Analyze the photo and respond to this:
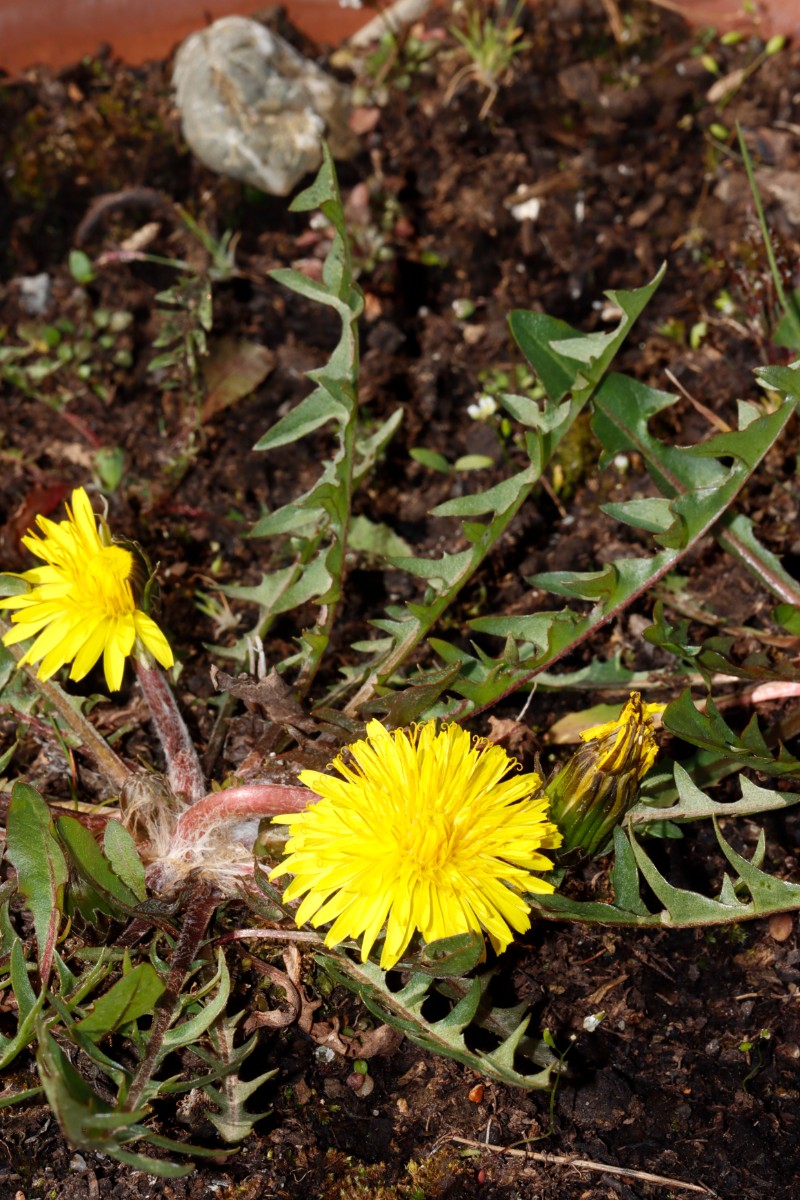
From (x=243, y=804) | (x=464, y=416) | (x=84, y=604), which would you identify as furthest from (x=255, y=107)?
(x=243, y=804)

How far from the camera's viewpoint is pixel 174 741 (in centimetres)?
190

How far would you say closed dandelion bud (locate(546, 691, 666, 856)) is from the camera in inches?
60.8

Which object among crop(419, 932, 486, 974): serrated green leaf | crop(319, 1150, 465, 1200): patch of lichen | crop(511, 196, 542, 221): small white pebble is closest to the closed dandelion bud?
crop(419, 932, 486, 974): serrated green leaf

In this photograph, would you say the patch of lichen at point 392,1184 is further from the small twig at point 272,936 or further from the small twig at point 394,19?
the small twig at point 394,19

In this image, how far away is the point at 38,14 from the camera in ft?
10.1

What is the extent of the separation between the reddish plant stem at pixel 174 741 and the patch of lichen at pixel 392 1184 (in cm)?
64

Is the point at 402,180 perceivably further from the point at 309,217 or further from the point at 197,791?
the point at 197,791

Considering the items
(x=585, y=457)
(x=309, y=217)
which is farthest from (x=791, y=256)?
(x=309, y=217)

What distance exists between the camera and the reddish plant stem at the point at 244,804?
1.67 meters

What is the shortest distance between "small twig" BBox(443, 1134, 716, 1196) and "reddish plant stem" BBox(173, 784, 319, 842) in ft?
1.88

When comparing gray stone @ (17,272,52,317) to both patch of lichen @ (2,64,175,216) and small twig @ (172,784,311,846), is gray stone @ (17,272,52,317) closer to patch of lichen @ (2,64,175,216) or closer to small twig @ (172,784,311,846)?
patch of lichen @ (2,64,175,216)

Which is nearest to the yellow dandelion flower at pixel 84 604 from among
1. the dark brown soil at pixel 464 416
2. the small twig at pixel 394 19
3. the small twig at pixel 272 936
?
the dark brown soil at pixel 464 416

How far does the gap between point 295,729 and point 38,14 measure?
2449 mm

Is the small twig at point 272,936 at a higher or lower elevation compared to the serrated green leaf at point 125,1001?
lower
